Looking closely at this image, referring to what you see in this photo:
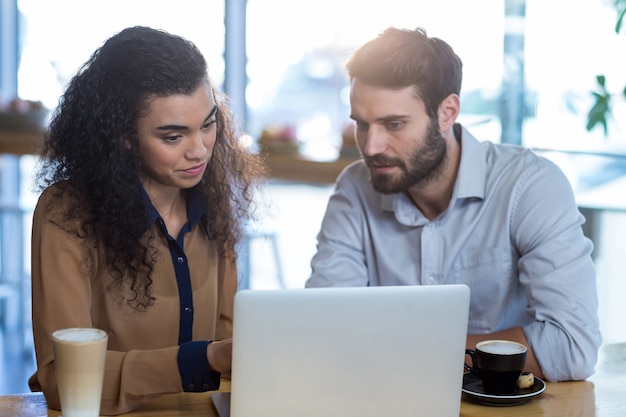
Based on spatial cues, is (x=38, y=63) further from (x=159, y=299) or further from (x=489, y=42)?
(x=159, y=299)

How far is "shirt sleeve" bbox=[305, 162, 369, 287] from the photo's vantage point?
209cm

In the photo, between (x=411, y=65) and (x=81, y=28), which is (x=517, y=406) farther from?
(x=81, y=28)

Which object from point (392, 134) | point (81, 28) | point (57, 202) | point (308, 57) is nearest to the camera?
point (57, 202)

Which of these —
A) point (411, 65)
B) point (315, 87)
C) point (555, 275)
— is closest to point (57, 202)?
point (411, 65)

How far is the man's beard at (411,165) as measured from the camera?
6.70ft

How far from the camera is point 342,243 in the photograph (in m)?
2.15

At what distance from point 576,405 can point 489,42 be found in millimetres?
2690

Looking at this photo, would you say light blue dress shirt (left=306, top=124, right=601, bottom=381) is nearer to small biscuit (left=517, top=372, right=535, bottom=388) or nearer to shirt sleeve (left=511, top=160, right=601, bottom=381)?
shirt sleeve (left=511, top=160, right=601, bottom=381)

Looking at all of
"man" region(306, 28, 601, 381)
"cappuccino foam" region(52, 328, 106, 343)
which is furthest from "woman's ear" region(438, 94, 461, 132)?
"cappuccino foam" region(52, 328, 106, 343)

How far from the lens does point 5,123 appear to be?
4.56 meters

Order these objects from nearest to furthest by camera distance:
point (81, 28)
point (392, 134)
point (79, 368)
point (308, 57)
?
point (79, 368)
point (392, 134)
point (308, 57)
point (81, 28)

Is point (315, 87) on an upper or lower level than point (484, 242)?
upper

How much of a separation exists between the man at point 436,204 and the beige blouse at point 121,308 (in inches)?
10.1

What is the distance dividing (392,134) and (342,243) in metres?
0.29
